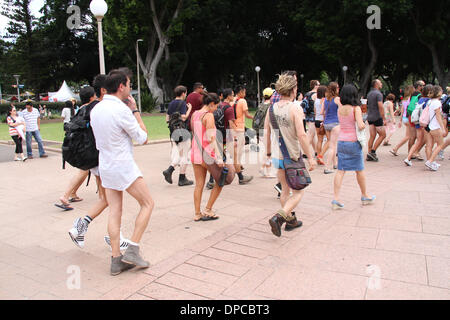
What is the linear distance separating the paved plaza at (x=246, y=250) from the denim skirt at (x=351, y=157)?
588 millimetres

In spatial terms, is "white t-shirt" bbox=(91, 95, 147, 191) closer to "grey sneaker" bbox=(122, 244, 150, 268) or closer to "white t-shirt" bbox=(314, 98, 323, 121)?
"grey sneaker" bbox=(122, 244, 150, 268)

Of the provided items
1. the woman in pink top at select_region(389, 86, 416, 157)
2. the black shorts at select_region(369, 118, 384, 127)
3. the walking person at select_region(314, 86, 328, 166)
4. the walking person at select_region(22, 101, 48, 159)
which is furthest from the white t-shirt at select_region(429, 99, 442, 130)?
the walking person at select_region(22, 101, 48, 159)

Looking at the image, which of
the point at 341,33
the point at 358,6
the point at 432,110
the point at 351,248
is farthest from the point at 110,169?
the point at 341,33

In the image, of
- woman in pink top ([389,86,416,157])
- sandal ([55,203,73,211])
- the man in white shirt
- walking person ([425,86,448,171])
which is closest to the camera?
the man in white shirt

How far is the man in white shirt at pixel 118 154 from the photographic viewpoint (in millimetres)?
3516

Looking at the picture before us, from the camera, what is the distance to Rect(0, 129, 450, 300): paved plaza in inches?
134

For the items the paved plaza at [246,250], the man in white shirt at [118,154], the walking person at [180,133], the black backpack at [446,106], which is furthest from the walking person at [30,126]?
the black backpack at [446,106]

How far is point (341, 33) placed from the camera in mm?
32344

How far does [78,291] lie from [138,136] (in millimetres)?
1419

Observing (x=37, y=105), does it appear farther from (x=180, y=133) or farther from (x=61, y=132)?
(x=180, y=133)

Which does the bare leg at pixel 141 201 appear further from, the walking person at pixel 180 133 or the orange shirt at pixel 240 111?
the orange shirt at pixel 240 111

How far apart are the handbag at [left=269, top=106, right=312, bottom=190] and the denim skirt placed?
1.44m
